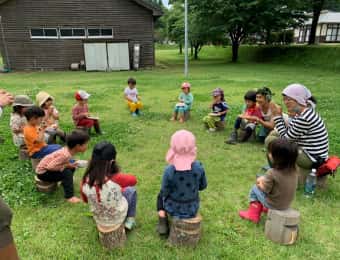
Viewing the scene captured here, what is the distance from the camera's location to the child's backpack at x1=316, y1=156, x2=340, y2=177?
127 inches

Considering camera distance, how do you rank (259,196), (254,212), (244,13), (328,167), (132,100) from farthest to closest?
(244,13) → (132,100) → (328,167) → (254,212) → (259,196)

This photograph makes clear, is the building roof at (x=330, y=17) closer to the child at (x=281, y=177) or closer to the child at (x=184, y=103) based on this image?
the child at (x=184, y=103)

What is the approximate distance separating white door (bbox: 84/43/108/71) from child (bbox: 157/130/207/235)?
16917mm

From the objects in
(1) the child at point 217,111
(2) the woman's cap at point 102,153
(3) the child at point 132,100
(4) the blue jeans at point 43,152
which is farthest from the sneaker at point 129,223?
(3) the child at point 132,100

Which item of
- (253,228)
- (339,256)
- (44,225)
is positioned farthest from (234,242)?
(44,225)

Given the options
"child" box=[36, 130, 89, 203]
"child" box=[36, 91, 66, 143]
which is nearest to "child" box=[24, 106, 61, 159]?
"child" box=[36, 130, 89, 203]

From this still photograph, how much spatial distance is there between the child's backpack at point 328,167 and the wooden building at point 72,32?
646 inches

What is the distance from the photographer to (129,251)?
2506 mm

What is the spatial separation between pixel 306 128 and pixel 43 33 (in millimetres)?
17970

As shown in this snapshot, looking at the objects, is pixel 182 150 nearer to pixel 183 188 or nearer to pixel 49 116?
pixel 183 188

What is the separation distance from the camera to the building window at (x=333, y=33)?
126ft

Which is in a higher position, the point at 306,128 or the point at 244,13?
the point at 244,13

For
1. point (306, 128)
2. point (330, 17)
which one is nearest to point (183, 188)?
point (306, 128)

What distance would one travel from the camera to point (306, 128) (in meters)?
3.30
